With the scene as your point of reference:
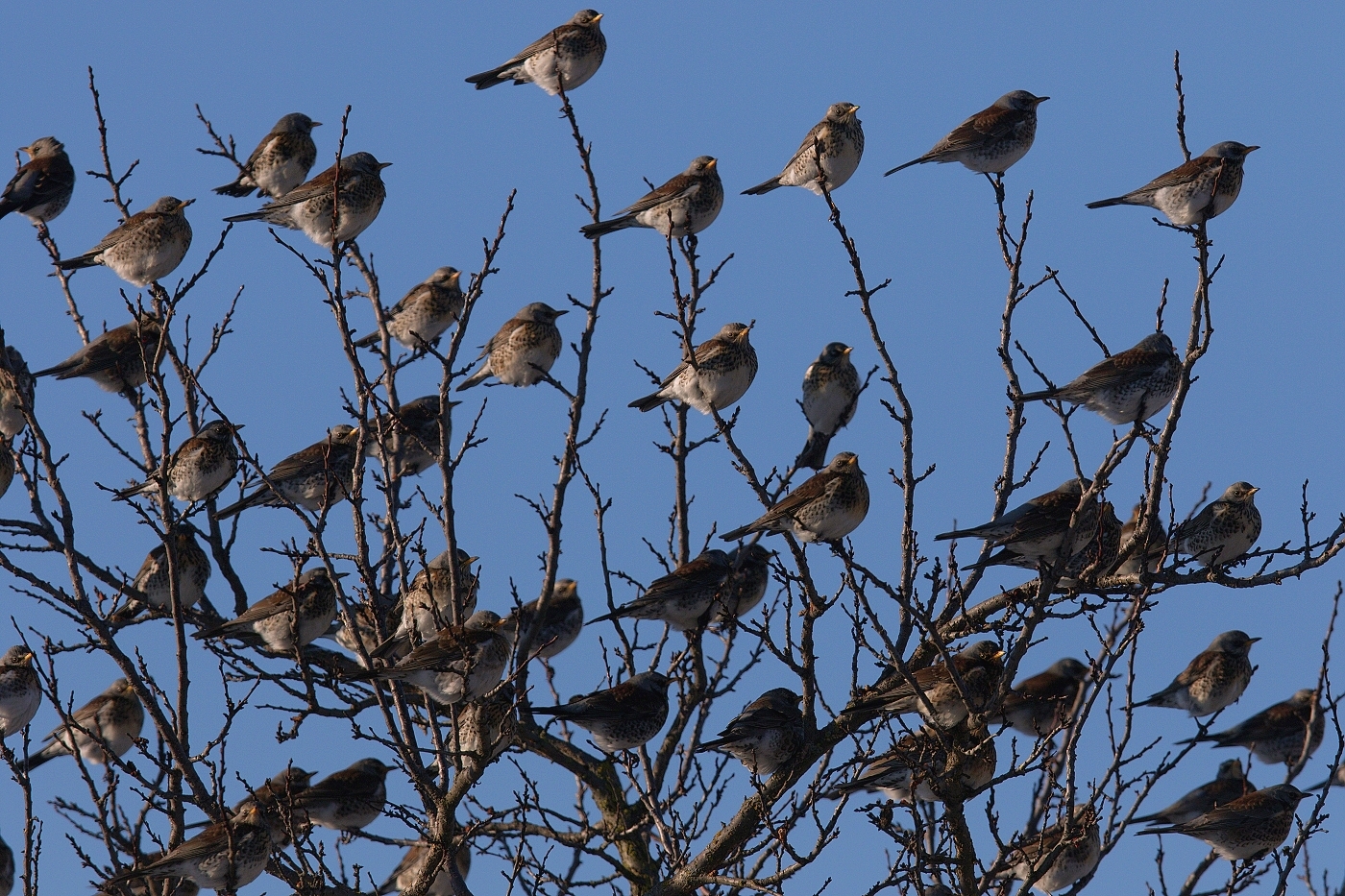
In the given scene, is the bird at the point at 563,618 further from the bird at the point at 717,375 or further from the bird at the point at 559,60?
the bird at the point at 559,60

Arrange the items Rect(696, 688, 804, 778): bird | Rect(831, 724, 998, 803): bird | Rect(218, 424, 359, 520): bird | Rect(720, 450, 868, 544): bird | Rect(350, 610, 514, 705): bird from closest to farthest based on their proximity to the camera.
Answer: Rect(831, 724, 998, 803): bird → Rect(350, 610, 514, 705): bird → Rect(720, 450, 868, 544): bird → Rect(696, 688, 804, 778): bird → Rect(218, 424, 359, 520): bird

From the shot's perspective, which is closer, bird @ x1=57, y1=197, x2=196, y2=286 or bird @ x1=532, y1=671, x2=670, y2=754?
bird @ x1=532, y1=671, x2=670, y2=754

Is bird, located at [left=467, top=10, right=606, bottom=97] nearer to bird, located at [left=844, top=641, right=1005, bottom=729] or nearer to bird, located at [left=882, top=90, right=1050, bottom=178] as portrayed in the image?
bird, located at [left=882, top=90, right=1050, bottom=178]

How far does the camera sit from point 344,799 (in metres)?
10.1

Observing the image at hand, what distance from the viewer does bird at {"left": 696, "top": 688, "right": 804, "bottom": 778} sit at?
8.52 metres

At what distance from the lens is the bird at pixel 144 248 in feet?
34.1

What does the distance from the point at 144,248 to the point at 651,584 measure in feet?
14.4

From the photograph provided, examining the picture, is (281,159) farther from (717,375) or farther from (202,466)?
(717,375)

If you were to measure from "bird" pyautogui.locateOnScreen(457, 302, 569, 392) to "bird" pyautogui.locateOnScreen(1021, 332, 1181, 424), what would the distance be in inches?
168

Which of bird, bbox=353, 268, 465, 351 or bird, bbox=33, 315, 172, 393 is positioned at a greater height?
bird, bbox=353, 268, 465, 351

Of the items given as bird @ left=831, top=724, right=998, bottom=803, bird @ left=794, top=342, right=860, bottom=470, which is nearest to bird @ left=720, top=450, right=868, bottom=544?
bird @ left=831, top=724, right=998, bottom=803

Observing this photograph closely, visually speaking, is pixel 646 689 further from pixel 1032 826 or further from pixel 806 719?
pixel 1032 826

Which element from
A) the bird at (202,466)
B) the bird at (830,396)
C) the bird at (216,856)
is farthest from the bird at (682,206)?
the bird at (216,856)

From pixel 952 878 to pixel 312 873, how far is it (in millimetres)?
3184
